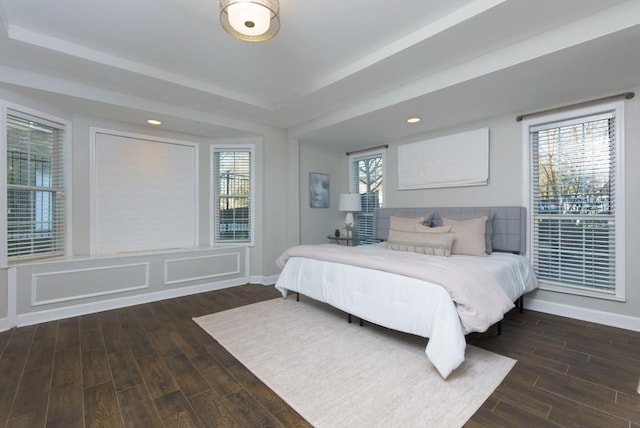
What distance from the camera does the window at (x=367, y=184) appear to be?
16.8 ft

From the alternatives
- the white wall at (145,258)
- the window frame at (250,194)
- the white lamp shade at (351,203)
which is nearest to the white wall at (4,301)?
the white wall at (145,258)

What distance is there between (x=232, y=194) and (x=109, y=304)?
2.18 m

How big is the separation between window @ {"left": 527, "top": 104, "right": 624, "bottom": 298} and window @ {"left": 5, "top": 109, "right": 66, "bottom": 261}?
5.51 metres

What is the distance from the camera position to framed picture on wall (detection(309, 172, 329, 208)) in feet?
17.3

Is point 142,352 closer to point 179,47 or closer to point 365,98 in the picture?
point 179,47

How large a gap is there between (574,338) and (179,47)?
4353mm

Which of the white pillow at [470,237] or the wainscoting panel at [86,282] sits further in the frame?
the white pillow at [470,237]

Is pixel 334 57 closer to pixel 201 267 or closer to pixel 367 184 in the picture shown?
pixel 367 184

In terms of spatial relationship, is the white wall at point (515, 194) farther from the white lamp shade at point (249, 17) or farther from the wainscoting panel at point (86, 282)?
the white lamp shade at point (249, 17)

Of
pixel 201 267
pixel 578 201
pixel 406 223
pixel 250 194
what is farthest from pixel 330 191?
pixel 578 201

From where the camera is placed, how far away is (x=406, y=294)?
7.64ft

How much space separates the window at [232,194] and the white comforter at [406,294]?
155 cm

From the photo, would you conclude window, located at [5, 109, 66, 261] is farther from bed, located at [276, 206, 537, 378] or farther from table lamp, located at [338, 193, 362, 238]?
table lamp, located at [338, 193, 362, 238]

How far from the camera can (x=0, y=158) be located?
280 centimetres
